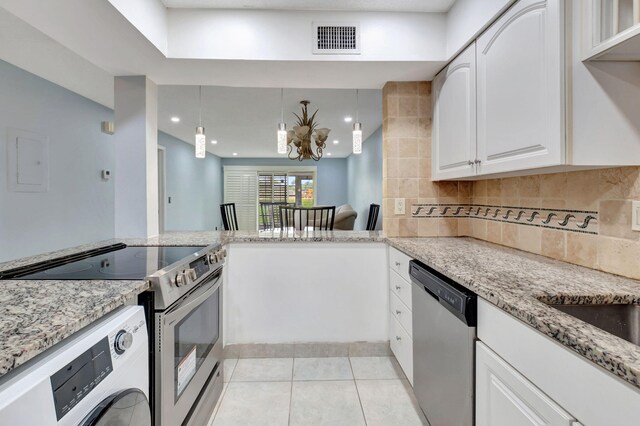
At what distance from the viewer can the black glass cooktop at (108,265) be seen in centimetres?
115

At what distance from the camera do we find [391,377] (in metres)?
1.99

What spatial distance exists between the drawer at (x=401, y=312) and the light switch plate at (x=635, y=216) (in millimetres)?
1034

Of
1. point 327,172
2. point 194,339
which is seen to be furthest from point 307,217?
point 327,172

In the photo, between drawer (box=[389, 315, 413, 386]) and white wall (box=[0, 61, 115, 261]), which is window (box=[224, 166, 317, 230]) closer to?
white wall (box=[0, 61, 115, 261])

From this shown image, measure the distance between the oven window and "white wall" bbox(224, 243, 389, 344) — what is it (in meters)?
0.45

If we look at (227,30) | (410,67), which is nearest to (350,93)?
(410,67)

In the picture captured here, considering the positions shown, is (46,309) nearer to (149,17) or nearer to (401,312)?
(149,17)

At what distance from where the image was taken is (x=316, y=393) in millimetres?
1846

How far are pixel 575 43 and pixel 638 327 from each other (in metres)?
0.96

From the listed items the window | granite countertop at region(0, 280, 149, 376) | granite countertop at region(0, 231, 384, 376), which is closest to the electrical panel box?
granite countertop at region(0, 231, 384, 376)

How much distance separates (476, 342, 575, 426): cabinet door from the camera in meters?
0.74

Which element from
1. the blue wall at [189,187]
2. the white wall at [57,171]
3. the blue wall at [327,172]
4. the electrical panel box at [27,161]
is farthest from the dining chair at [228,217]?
the blue wall at [327,172]

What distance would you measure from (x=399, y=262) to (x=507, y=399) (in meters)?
1.08

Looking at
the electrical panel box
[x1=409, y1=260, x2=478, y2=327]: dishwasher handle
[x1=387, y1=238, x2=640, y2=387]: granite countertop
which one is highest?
the electrical panel box
